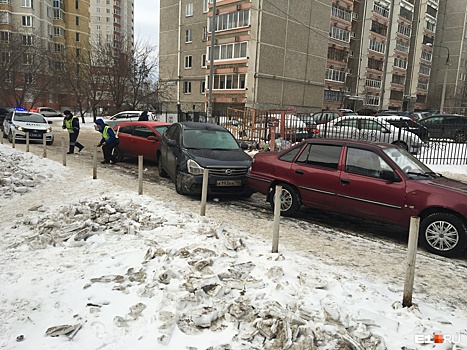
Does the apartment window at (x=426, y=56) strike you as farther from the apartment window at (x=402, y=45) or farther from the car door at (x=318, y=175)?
the car door at (x=318, y=175)

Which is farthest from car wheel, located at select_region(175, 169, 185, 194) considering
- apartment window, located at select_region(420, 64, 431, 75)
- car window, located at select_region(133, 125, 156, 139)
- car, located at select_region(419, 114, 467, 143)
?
apartment window, located at select_region(420, 64, 431, 75)

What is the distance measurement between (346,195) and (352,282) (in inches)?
98.3

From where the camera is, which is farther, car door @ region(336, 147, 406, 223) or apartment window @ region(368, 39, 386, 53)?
apartment window @ region(368, 39, 386, 53)

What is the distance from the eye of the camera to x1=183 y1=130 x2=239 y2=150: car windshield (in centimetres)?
943

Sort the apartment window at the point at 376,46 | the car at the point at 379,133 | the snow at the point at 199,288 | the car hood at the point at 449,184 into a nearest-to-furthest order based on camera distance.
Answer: the snow at the point at 199,288 < the car hood at the point at 449,184 < the car at the point at 379,133 < the apartment window at the point at 376,46

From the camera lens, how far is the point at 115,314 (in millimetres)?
3590

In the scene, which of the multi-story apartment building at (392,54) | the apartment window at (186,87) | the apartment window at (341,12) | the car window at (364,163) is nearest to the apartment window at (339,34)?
the apartment window at (341,12)


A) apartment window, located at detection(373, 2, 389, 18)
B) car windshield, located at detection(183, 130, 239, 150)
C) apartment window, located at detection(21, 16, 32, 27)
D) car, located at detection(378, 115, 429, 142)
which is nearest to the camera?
car windshield, located at detection(183, 130, 239, 150)

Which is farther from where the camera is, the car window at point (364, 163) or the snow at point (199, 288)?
the car window at point (364, 163)

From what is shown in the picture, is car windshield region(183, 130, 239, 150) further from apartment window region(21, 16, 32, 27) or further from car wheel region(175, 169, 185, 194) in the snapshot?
apartment window region(21, 16, 32, 27)

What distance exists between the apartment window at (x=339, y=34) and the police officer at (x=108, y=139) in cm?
4467

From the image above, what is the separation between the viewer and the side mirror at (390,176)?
239 inches

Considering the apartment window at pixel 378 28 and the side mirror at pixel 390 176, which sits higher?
the apartment window at pixel 378 28

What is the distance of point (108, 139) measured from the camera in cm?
1298
